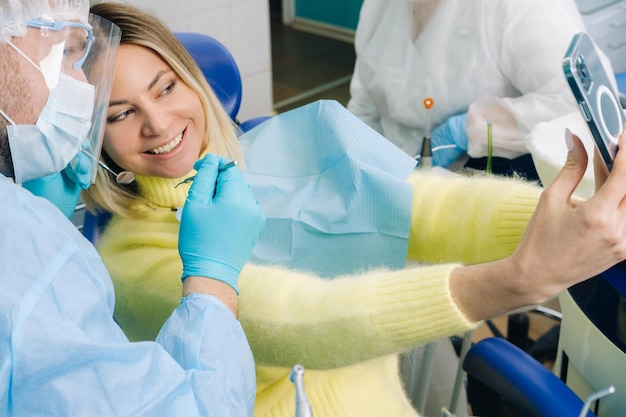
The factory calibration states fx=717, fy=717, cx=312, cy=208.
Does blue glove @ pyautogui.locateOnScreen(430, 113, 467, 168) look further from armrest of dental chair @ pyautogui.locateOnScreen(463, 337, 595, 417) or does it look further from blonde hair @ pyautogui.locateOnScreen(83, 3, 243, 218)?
armrest of dental chair @ pyautogui.locateOnScreen(463, 337, 595, 417)

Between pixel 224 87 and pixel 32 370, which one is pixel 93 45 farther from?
pixel 224 87

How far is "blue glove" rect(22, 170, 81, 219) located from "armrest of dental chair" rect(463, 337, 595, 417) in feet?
2.36

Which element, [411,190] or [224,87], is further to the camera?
[224,87]

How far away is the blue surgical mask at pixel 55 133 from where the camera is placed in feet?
2.95

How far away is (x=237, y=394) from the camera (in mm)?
867

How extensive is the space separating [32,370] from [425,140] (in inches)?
43.4

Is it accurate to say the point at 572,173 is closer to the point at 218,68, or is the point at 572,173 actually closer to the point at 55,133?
the point at 55,133

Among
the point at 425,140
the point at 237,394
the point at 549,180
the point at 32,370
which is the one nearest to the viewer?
the point at 32,370

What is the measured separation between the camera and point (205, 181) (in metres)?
1.08

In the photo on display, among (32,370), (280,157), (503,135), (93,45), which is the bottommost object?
(503,135)

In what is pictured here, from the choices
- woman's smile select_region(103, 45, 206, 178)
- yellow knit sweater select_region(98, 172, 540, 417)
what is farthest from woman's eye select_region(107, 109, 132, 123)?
yellow knit sweater select_region(98, 172, 540, 417)

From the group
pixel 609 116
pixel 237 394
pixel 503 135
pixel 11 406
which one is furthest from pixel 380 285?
pixel 503 135

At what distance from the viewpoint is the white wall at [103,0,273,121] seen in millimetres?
3062

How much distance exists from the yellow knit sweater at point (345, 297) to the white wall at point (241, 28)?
1895 mm
